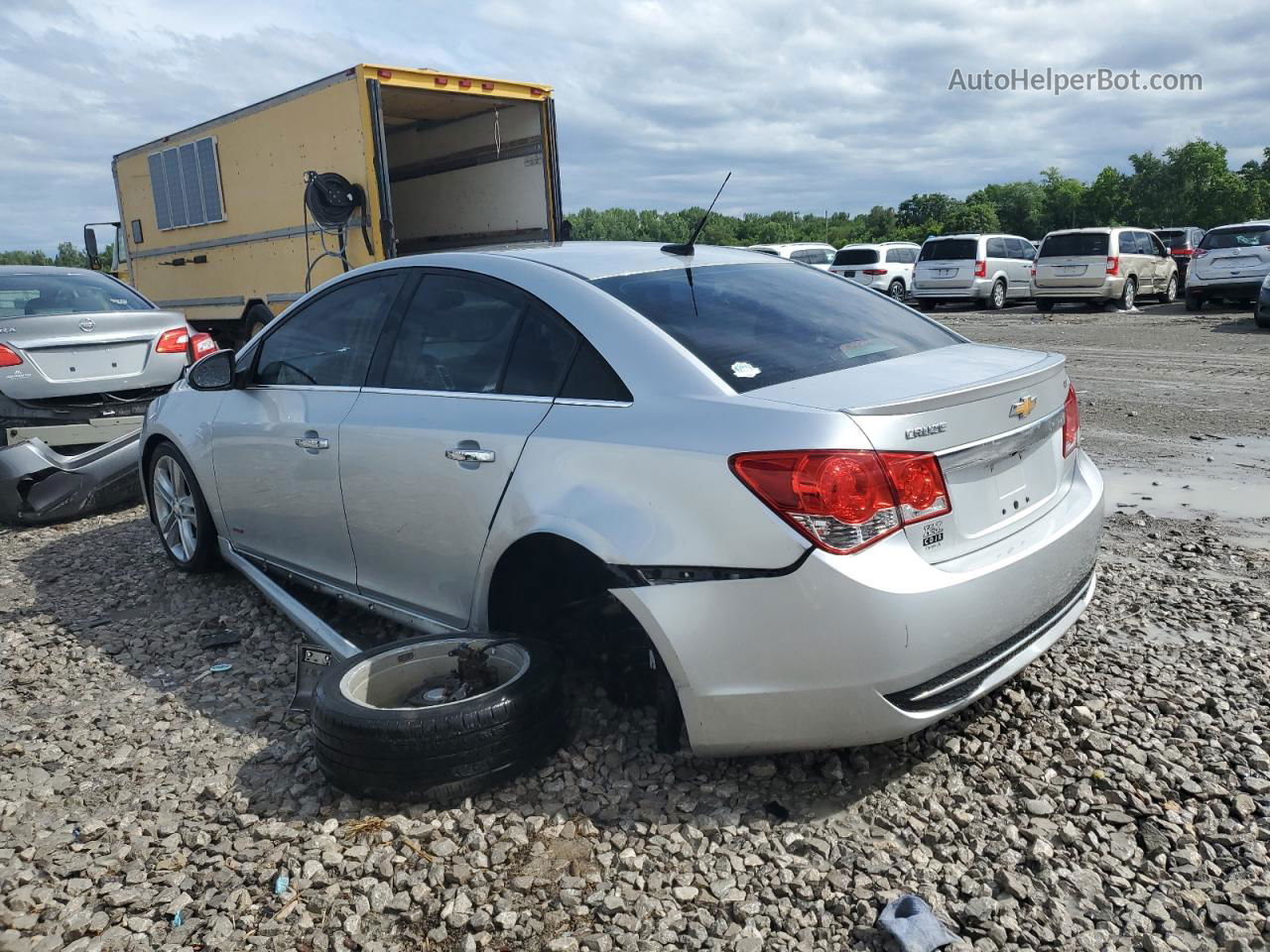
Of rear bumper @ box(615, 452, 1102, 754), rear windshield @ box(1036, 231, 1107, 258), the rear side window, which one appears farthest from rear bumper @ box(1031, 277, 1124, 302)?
rear bumper @ box(615, 452, 1102, 754)

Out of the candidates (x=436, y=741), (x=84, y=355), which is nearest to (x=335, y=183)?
(x=84, y=355)

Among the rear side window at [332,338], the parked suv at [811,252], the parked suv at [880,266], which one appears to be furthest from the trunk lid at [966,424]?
the parked suv at [880,266]

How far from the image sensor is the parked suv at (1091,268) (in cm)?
2044

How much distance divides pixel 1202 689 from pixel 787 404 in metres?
1.99

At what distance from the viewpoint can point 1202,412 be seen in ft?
29.2

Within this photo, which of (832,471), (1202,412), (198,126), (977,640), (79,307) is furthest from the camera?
(198,126)

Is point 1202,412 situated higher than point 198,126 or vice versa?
point 198,126

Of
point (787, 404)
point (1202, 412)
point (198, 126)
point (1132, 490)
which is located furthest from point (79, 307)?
point (1202, 412)

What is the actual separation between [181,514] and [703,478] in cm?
367

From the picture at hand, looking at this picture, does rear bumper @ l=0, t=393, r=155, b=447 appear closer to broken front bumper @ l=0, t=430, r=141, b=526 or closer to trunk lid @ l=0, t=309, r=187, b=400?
trunk lid @ l=0, t=309, r=187, b=400

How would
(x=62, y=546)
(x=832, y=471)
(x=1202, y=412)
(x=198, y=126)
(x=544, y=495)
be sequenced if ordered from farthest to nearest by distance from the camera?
(x=198, y=126) → (x=1202, y=412) → (x=62, y=546) → (x=544, y=495) → (x=832, y=471)

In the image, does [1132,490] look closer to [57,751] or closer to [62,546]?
[57,751]

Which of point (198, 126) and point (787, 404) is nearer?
point (787, 404)

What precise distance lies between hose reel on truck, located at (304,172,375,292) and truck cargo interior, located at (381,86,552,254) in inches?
41.2
